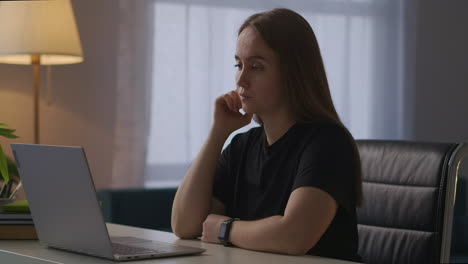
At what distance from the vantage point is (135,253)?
56.4 inches

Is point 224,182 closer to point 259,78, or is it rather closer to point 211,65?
point 259,78

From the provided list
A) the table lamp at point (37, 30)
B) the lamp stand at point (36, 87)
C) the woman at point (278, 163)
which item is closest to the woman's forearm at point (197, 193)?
the woman at point (278, 163)

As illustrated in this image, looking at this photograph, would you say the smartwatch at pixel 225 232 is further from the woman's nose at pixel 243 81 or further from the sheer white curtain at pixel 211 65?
the sheer white curtain at pixel 211 65

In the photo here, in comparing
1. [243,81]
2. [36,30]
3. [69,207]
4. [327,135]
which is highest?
[36,30]

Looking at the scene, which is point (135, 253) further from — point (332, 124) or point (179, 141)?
point (179, 141)

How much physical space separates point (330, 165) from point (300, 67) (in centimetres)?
27

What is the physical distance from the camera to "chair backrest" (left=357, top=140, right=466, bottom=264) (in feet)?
5.87

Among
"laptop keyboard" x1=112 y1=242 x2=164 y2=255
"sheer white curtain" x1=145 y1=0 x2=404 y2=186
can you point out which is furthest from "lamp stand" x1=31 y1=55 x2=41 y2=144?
"laptop keyboard" x1=112 y1=242 x2=164 y2=255

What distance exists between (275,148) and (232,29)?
2.63m

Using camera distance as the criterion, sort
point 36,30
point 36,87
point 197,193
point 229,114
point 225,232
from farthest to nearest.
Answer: point 36,87 < point 36,30 < point 229,114 < point 197,193 < point 225,232

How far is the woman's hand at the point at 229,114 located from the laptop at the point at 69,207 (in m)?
0.50

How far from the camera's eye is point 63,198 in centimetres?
145

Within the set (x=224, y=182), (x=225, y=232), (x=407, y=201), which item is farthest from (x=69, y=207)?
(x=407, y=201)

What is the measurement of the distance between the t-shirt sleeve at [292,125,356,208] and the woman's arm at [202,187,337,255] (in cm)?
2
